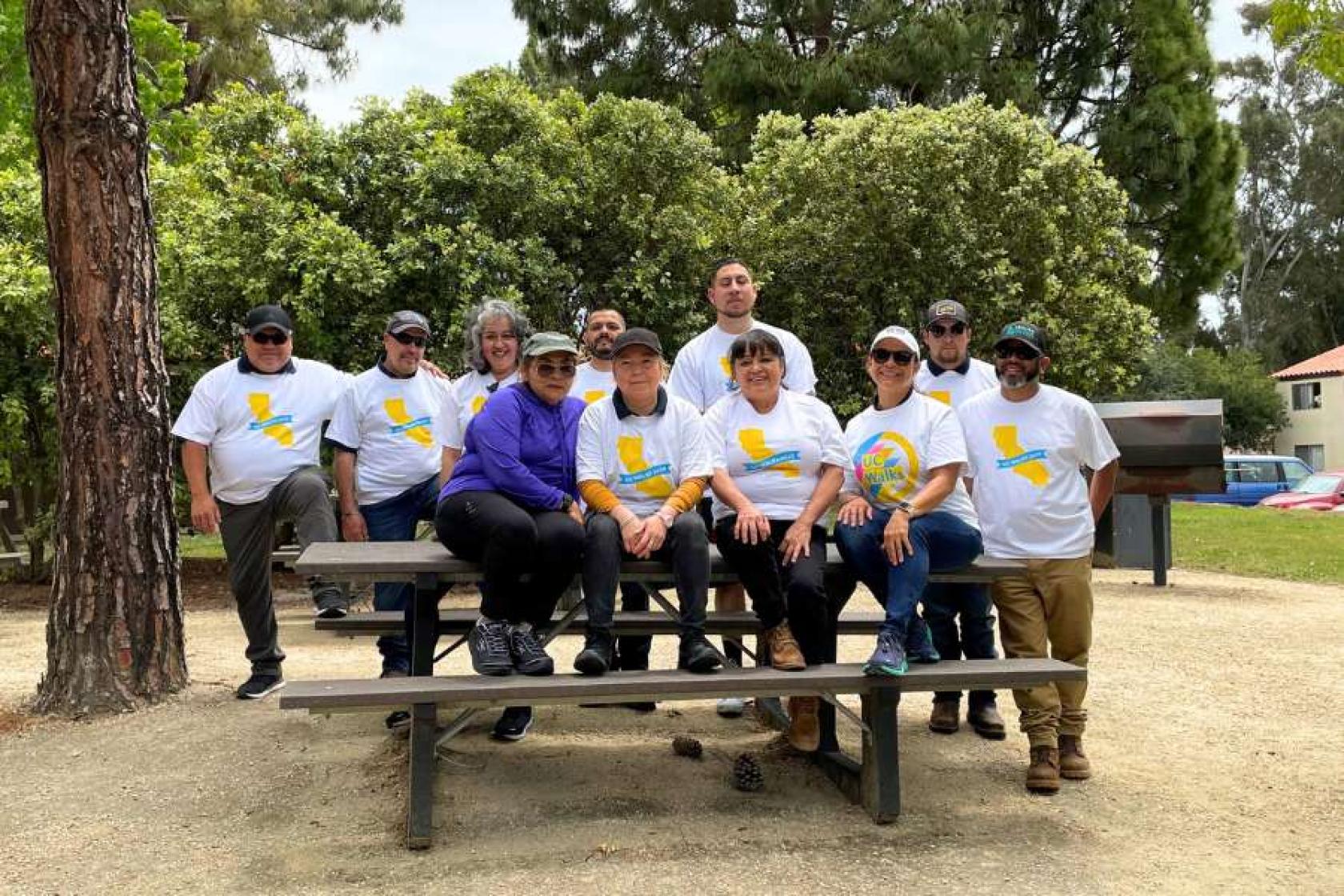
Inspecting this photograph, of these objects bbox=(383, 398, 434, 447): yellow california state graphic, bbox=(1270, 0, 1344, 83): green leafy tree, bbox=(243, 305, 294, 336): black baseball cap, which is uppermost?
bbox=(1270, 0, 1344, 83): green leafy tree

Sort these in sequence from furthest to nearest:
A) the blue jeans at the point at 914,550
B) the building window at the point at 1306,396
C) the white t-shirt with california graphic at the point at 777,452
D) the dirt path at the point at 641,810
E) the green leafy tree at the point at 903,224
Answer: the building window at the point at 1306,396 < the green leafy tree at the point at 903,224 < the white t-shirt with california graphic at the point at 777,452 < the blue jeans at the point at 914,550 < the dirt path at the point at 641,810

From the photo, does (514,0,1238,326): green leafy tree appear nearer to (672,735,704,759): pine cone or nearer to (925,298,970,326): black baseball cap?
(925,298,970,326): black baseball cap

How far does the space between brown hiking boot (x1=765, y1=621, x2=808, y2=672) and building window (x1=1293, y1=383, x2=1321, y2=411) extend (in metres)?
50.6

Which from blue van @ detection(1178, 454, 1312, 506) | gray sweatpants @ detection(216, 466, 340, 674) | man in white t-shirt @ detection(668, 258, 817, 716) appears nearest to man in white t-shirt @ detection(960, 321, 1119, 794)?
man in white t-shirt @ detection(668, 258, 817, 716)

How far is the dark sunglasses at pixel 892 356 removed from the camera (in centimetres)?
482

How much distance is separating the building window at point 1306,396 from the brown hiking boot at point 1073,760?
4954 cm

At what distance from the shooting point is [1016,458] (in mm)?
5000

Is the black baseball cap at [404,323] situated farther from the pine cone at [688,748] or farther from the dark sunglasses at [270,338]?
the pine cone at [688,748]

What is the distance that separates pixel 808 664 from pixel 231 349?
363 inches

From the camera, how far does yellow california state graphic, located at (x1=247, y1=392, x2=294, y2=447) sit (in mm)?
5863

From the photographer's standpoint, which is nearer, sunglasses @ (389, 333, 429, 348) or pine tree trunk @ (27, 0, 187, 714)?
sunglasses @ (389, 333, 429, 348)

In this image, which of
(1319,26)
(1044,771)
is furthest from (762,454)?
(1319,26)

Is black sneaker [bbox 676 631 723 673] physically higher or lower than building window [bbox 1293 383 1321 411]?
lower

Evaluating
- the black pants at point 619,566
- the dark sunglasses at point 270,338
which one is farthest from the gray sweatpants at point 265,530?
the black pants at point 619,566
